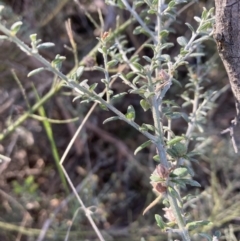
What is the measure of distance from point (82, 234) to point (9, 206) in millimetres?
271

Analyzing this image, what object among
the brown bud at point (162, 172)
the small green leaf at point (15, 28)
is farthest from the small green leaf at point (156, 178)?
the small green leaf at point (15, 28)

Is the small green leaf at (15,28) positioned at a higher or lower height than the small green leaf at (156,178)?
higher

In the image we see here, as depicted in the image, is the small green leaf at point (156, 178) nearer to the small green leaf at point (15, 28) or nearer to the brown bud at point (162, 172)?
the brown bud at point (162, 172)

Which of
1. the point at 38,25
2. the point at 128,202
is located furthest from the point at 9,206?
the point at 38,25

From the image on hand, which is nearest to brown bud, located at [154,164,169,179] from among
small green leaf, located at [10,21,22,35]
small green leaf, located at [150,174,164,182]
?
small green leaf, located at [150,174,164,182]

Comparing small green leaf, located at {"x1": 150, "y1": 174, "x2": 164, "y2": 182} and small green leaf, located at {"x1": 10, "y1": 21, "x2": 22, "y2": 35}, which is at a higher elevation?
small green leaf, located at {"x1": 10, "y1": 21, "x2": 22, "y2": 35}

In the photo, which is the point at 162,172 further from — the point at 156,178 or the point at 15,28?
the point at 15,28

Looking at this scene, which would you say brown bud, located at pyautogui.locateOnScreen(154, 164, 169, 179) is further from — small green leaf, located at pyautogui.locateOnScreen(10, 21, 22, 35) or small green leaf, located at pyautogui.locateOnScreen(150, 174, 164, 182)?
small green leaf, located at pyautogui.locateOnScreen(10, 21, 22, 35)

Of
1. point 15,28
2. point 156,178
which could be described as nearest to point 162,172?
point 156,178

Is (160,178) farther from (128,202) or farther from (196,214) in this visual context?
(128,202)

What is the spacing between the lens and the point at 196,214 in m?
1.28

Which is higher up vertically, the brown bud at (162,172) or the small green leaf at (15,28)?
the small green leaf at (15,28)

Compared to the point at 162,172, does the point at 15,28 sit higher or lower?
higher

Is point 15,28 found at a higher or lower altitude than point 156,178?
higher
